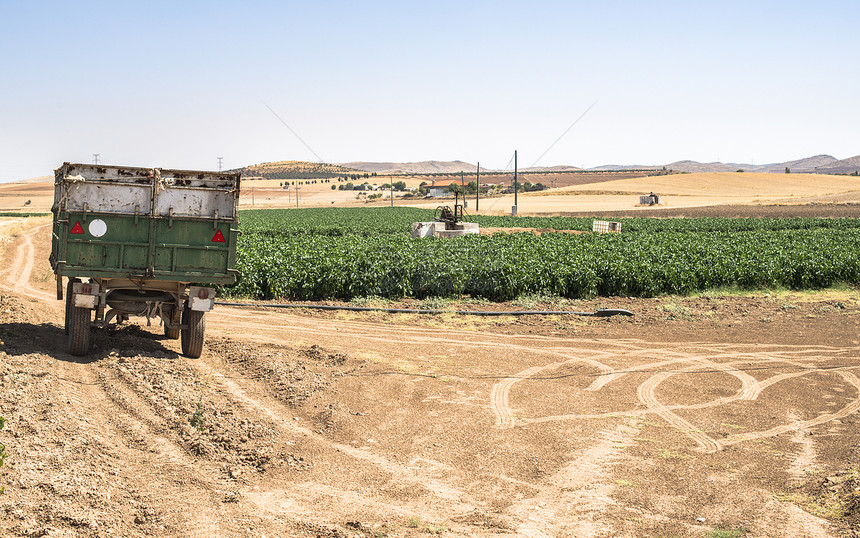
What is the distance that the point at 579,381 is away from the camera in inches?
464

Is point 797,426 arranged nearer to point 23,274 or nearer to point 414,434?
point 414,434

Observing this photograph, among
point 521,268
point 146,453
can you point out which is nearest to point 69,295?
point 146,453

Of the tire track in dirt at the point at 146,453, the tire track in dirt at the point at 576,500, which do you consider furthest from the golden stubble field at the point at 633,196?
the tire track in dirt at the point at 146,453

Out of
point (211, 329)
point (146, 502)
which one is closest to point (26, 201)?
point (211, 329)

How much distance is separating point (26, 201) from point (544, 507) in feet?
427

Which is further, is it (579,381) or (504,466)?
(579,381)

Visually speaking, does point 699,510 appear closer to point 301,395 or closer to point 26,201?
point 301,395

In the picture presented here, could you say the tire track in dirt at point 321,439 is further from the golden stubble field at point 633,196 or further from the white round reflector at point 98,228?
the golden stubble field at point 633,196

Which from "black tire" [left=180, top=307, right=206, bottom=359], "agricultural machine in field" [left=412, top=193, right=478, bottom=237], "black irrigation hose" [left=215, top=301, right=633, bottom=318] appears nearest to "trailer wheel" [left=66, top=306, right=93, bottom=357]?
"black tire" [left=180, top=307, right=206, bottom=359]

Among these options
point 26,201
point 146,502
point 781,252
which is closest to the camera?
point 146,502

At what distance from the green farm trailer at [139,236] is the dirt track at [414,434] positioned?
101cm

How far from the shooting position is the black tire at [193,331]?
11391 mm

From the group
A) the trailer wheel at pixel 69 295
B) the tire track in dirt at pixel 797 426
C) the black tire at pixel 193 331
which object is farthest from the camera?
the black tire at pixel 193 331

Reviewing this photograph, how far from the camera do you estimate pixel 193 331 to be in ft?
37.5
